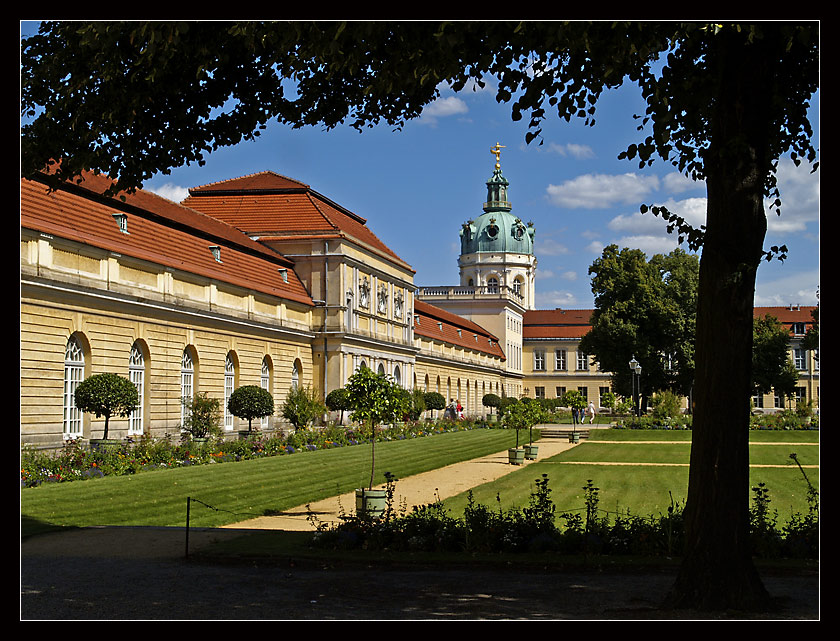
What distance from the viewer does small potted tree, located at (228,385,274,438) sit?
31234mm

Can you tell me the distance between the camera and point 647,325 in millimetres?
55531

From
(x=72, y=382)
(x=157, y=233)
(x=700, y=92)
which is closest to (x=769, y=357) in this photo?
(x=157, y=233)

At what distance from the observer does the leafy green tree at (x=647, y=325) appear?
5484cm

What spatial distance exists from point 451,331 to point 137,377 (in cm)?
4406

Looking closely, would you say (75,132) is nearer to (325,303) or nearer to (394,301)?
(325,303)

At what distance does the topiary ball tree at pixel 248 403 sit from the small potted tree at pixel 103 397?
8.15 meters

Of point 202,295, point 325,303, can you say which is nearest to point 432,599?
point 202,295

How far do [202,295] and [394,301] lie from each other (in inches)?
842

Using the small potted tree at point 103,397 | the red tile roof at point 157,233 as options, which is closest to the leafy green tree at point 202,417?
the red tile roof at point 157,233

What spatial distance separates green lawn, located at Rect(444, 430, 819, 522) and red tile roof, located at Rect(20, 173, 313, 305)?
10.4 meters

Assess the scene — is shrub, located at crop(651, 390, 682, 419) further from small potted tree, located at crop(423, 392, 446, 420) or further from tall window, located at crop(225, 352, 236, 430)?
tall window, located at crop(225, 352, 236, 430)

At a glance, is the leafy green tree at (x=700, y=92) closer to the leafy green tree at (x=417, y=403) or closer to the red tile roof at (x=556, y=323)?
the leafy green tree at (x=417, y=403)

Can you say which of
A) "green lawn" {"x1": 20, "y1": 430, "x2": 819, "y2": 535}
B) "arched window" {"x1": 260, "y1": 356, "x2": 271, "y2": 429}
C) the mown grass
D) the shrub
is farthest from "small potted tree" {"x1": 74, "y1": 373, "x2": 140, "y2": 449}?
the shrub

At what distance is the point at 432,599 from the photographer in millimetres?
8141
